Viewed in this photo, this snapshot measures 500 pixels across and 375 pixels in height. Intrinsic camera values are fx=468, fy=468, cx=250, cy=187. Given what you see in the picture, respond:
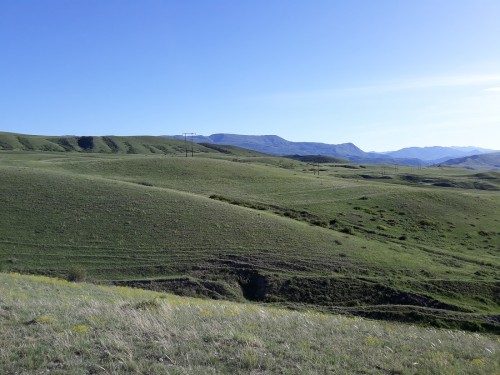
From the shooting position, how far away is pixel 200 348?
376 inches

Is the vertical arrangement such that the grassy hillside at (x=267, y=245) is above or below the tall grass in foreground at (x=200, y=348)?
below

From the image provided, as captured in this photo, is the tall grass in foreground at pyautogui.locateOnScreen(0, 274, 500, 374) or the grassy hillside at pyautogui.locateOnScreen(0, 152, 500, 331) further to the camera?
the grassy hillside at pyautogui.locateOnScreen(0, 152, 500, 331)

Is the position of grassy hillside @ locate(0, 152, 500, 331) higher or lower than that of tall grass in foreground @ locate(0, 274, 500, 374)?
lower

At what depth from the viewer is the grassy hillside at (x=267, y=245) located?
124 ft

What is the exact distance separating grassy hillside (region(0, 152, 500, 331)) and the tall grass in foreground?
22416 mm

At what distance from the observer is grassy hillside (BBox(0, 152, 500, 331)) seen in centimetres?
3772

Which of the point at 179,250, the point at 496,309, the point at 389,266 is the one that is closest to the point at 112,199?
the point at 179,250

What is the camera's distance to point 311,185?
294 feet

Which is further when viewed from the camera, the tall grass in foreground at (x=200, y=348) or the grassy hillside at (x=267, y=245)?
the grassy hillside at (x=267, y=245)

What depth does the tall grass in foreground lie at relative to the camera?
27.5 ft

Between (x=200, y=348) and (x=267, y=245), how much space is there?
38.1m

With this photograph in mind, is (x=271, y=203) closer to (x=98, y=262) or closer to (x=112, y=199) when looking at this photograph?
(x=112, y=199)

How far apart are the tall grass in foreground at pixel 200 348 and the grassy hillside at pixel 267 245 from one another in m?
22.4

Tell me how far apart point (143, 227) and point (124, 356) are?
42.1m
